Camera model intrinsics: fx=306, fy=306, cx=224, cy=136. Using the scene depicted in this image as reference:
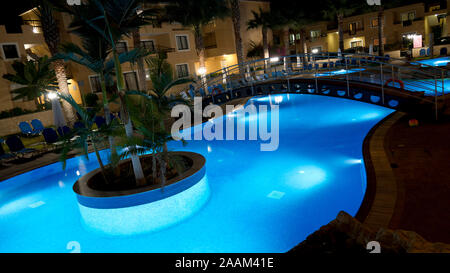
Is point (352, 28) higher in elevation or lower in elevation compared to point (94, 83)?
higher

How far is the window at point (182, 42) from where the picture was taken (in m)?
28.3

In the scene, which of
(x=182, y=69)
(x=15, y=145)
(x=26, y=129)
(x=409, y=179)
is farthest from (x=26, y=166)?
(x=182, y=69)

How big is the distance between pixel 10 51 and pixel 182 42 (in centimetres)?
1361

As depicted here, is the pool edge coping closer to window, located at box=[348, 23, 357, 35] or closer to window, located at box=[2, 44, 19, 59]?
window, located at box=[2, 44, 19, 59]

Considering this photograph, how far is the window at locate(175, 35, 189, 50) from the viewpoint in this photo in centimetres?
2834

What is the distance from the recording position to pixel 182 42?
28.6 meters

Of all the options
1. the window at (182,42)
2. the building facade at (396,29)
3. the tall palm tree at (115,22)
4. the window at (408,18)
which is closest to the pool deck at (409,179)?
the tall palm tree at (115,22)

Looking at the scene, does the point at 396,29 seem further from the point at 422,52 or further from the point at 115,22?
the point at 115,22

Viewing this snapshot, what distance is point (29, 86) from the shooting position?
1798 cm

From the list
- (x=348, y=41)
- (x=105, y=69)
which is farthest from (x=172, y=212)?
(x=348, y=41)

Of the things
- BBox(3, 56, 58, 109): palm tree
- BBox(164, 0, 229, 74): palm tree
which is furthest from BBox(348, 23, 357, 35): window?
BBox(3, 56, 58, 109): palm tree

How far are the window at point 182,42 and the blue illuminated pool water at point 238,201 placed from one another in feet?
60.5

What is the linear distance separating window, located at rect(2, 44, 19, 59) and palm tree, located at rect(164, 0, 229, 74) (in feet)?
36.2

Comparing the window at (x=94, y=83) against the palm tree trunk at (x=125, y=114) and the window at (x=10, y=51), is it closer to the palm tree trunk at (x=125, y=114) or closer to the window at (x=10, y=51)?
the window at (x=10, y=51)
